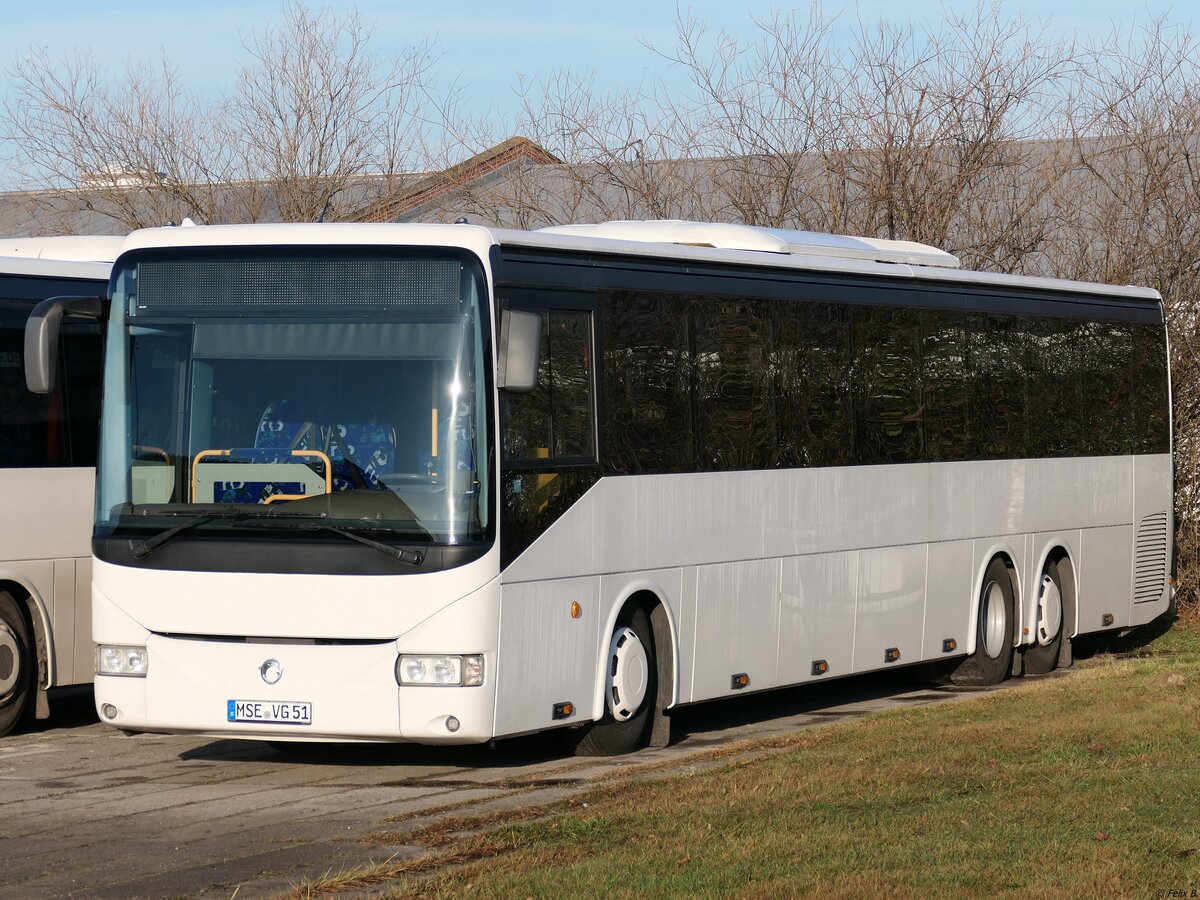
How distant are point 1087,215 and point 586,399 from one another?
13802mm

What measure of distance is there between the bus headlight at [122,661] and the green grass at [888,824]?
107 inches

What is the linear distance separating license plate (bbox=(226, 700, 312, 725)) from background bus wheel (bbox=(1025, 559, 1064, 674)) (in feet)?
28.6

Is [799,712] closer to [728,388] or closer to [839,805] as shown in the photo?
[728,388]

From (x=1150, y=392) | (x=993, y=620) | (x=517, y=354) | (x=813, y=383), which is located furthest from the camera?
(x=1150, y=392)

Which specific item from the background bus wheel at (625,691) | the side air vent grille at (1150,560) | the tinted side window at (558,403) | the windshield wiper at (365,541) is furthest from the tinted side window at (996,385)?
the windshield wiper at (365,541)

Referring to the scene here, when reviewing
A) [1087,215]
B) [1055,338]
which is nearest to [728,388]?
[1055,338]

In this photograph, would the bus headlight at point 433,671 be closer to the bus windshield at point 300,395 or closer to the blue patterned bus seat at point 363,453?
the bus windshield at point 300,395

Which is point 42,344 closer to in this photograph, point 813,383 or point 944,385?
point 813,383

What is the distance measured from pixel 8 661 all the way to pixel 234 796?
3.40 metres

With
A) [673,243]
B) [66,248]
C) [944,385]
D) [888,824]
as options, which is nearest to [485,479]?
[888,824]

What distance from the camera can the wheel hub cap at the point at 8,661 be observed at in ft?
44.5

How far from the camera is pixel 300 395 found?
11.1m

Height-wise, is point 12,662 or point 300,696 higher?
point 300,696

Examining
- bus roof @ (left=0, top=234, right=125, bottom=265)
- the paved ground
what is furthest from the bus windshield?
bus roof @ (left=0, top=234, right=125, bottom=265)
